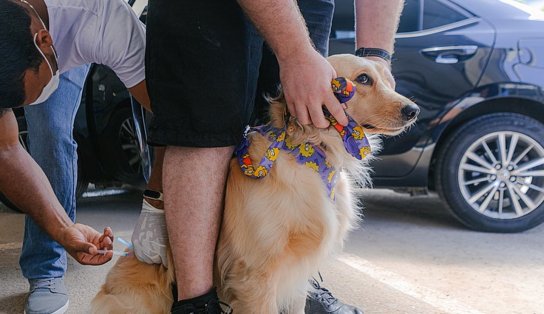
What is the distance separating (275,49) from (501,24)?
293 centimetres

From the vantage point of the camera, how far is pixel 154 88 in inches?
76.3

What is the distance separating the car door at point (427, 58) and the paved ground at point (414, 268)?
57cm

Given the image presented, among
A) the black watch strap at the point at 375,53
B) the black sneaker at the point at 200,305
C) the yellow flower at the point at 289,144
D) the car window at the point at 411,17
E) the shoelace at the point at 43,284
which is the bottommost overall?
the shoelace at the point at 43,284

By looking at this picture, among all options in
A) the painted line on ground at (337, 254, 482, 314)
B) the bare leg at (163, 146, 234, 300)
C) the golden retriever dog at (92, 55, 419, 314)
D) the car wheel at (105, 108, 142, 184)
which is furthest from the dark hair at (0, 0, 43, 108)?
the car wheel at (105, 108, 142, 184)

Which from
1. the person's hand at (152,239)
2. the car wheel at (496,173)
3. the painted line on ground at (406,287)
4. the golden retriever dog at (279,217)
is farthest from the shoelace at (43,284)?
the car wheel at (496,173)

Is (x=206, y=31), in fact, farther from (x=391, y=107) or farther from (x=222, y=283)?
(x=222, y=283)

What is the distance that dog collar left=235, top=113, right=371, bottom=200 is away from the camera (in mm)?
1993

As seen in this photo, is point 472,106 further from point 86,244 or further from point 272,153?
point 86,244

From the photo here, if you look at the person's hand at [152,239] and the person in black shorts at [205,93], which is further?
the person's hand at [152,239]

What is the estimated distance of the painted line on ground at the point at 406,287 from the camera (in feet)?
9.43

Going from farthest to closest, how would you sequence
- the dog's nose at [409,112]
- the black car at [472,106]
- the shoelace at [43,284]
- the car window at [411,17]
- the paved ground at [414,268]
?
the car window at [411,17] < the black car at [472,106] < the paved ground at [414,268] < the shoelace at [43,284] < the dog's nose at [409,112]

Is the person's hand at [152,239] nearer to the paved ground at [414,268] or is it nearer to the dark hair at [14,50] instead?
the dark hair at [14,50]

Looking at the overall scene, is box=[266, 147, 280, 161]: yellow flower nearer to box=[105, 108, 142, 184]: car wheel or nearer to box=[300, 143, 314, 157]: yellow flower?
box=[300, 143, 314, 157]: yellow flower

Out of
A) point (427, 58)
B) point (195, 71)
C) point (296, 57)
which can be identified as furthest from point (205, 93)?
point (427, 58)
